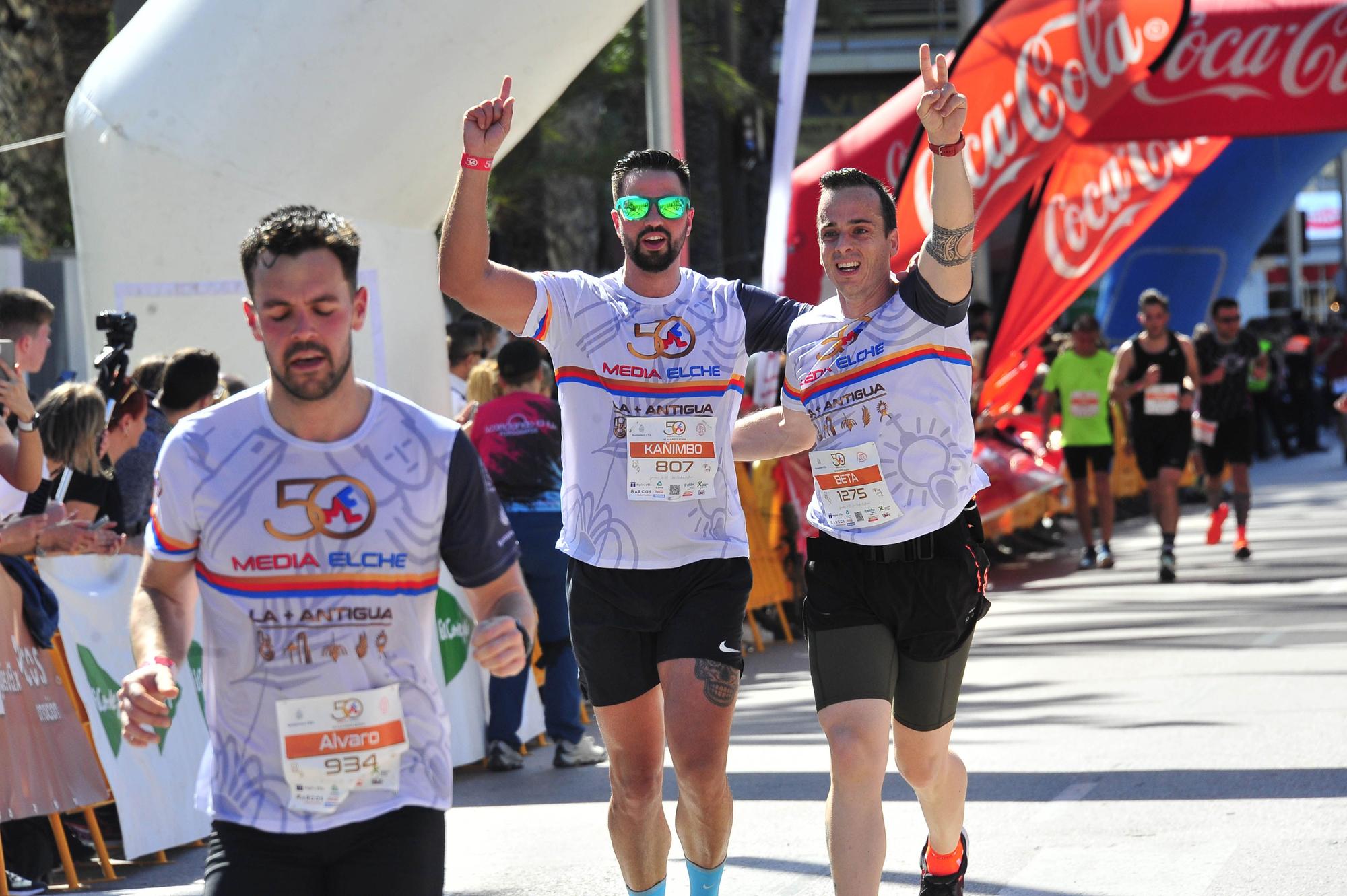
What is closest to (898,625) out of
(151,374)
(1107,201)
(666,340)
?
(666,340)

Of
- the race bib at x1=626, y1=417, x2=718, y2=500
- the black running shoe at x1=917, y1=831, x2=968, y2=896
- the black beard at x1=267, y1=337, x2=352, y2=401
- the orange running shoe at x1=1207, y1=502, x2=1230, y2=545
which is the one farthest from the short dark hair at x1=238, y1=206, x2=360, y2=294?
the orange running shoe at x1=1207, y1=502, x2=1230, y2=545

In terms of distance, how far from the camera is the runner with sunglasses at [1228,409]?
14.2 metres

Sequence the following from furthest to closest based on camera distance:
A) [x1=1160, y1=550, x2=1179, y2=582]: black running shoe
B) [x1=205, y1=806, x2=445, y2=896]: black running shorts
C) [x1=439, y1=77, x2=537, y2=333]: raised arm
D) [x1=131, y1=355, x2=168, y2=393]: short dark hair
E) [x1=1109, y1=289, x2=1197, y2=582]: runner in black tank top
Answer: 1. [x1=1109, y1=289, x2=1197, y2=582]: runner in black tank top
2. [x1=1160, y1=550, x2=1179, y2=582]: black running shoe
3. [x1=131, y1=355, x2=168, y2=393]: short dark hair
4. [x1=439, y1=77, x2=537, y2=333]: raised arm
5. [x1=205, y1=806, x2=445, y2=896]: black running shorts

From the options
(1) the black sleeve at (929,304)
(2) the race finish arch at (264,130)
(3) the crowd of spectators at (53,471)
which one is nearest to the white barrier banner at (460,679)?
(2) the race finish arch at (264,130)

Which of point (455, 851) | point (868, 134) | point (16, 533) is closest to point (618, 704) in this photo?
point (455, 851)

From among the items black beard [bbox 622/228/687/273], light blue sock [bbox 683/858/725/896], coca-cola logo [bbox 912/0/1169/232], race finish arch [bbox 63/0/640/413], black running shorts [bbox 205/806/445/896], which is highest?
coca-cola logo [bbox 912/0/1169/232]

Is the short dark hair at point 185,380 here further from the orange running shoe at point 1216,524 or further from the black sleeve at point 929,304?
the orange running shoe at point 1216,524

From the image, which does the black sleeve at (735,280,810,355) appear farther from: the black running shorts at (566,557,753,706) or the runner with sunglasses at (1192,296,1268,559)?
the runner with sunglasses at (1192,296,1268,559)

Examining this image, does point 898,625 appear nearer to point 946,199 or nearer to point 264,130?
point 946,199

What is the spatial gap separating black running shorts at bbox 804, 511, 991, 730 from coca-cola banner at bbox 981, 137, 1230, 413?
9782 mm

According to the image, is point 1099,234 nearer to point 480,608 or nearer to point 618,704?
point 618,704

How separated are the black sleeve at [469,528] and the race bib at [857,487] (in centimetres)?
162

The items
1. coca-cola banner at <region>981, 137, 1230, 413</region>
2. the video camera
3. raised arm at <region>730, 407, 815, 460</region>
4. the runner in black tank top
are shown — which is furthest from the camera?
coca-cola banner at <region>981, 137, 1230, 413</region>

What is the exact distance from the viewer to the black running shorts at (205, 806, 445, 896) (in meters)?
2.97
